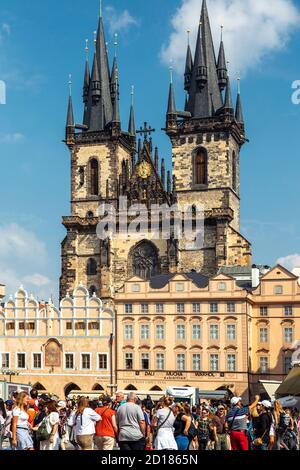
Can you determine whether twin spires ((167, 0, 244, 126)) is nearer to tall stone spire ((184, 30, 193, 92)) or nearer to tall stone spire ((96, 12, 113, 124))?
tall stone spire ((184, 30, 193, 92))

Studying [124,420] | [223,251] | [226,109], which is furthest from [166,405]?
[226,109]

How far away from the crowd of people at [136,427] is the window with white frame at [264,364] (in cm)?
4657

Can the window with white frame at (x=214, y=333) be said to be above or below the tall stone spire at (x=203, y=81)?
below

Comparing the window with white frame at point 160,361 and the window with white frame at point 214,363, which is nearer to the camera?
the window with white frame at point 214,363

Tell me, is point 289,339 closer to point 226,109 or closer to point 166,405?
point 226,109

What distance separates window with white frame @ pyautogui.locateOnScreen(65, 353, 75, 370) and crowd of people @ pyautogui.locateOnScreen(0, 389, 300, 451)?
164 feet

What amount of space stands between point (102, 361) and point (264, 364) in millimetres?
11338

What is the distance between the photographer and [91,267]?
8150 centimetres

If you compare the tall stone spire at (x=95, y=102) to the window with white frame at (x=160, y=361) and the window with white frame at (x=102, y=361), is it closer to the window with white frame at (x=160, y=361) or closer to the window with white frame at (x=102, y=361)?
the window with white frame at (x=102, y=361)

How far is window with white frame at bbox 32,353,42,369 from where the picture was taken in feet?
240

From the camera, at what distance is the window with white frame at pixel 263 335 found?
6988 cm

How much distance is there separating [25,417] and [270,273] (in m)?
54.4

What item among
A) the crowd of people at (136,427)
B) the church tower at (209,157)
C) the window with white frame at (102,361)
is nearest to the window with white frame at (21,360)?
the window with white frame at (102,361)

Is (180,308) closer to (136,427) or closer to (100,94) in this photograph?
(100,94)
